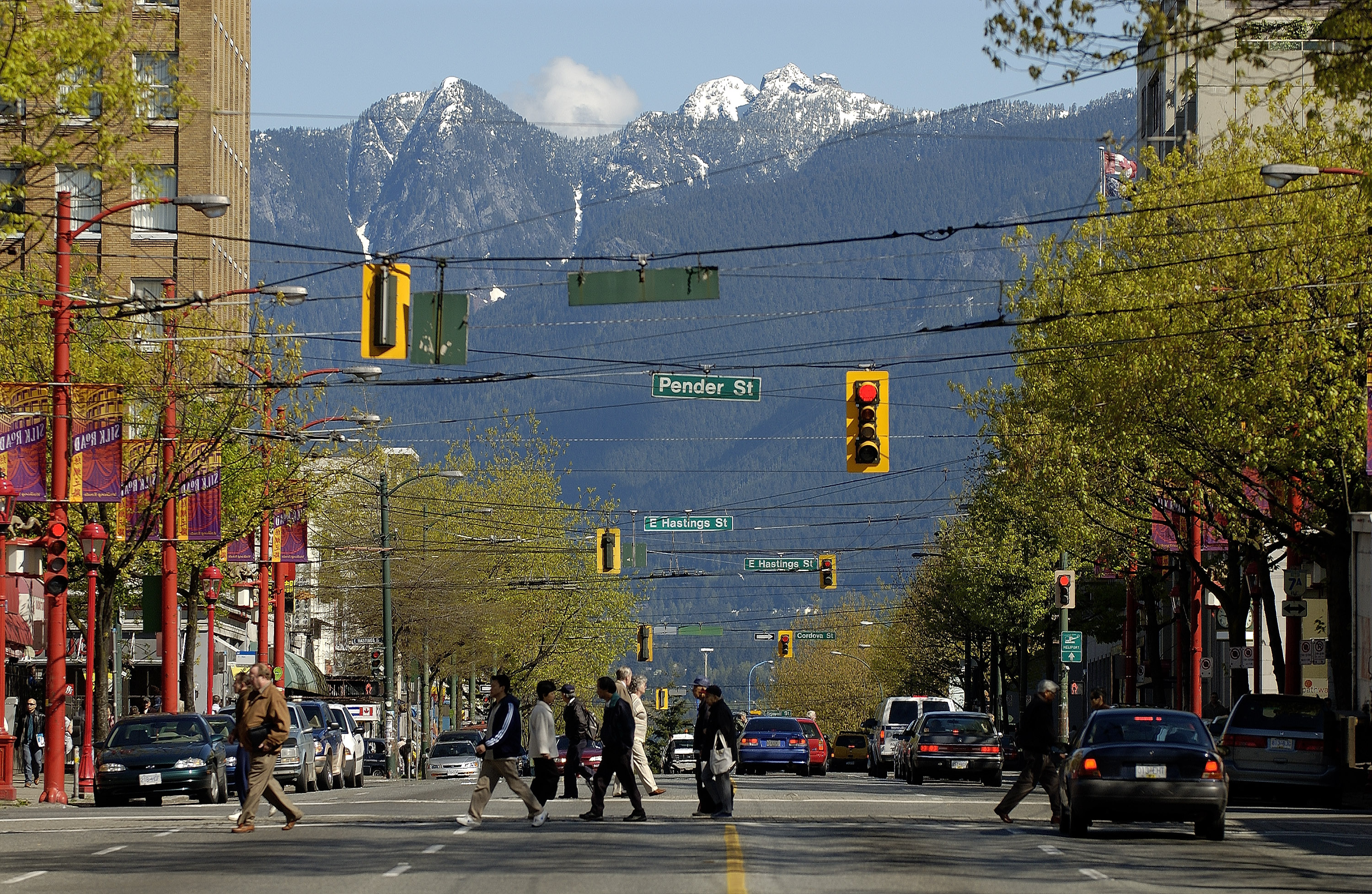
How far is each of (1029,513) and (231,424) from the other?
30078mm

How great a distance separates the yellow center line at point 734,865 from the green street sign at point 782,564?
42.0 metres

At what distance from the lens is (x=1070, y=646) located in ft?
177

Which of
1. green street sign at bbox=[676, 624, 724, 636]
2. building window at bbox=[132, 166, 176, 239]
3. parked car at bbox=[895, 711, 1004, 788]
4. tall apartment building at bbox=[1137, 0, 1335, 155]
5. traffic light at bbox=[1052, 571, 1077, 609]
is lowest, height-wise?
parked car at bbox=[895, 711, 1004, 788]

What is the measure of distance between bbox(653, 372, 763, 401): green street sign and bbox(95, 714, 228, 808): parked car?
9619 mm

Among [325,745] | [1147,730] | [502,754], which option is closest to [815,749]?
[325,745]

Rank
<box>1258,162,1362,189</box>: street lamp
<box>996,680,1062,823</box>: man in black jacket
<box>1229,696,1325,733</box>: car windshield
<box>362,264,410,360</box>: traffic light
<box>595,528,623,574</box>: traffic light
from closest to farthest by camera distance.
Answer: <box>362,264,410,360</box>: traffic light < <box>996,680,1062,823</box>: man in black jacket < <box>1258,162,1362,189</box>: street lamp < <box>1229,696,1325,733</box>: car windshield < <box>595,528,623,574</box>: traffic light

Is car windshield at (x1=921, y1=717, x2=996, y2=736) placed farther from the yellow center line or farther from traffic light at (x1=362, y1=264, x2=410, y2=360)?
the yellow center line

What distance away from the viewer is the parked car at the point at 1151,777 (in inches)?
858

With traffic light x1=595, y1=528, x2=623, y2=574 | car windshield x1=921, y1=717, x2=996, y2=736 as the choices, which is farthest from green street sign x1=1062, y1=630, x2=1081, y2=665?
traffic light x1=595, y1=528, x2=623, y2=574

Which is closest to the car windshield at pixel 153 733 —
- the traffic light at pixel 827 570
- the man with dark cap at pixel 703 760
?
the man with dark cap at pixel 703 760

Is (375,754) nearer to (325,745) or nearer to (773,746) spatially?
(773,746)

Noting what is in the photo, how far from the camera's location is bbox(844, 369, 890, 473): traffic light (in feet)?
103

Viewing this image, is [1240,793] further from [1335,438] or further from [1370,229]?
[1370,229]

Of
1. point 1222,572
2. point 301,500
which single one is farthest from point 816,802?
point 1222,572
